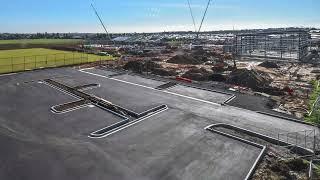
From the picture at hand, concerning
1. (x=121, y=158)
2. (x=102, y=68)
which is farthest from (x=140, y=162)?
(x=102, y=68)

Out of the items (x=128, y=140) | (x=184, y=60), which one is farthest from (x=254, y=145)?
(x=184, y=60)

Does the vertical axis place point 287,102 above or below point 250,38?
below

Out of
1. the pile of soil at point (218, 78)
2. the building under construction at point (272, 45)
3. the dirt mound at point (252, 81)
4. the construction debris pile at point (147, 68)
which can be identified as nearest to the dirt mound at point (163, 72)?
the construction debris pile at point (147, 68)

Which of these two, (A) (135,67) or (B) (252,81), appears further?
(A) (135,67)

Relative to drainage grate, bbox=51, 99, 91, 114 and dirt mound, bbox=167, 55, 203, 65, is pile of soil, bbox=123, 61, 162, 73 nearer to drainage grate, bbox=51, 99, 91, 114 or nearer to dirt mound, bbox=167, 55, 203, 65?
dirt mound, bbox=167, 55, 203, 65

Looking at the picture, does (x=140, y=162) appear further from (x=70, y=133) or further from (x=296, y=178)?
(x=296, y=178)

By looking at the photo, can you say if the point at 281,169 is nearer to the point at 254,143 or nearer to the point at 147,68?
the point at 254,143

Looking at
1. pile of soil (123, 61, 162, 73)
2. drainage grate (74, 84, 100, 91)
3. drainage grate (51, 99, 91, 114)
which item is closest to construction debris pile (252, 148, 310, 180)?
drainage grate (51, 99, 91, 114)
